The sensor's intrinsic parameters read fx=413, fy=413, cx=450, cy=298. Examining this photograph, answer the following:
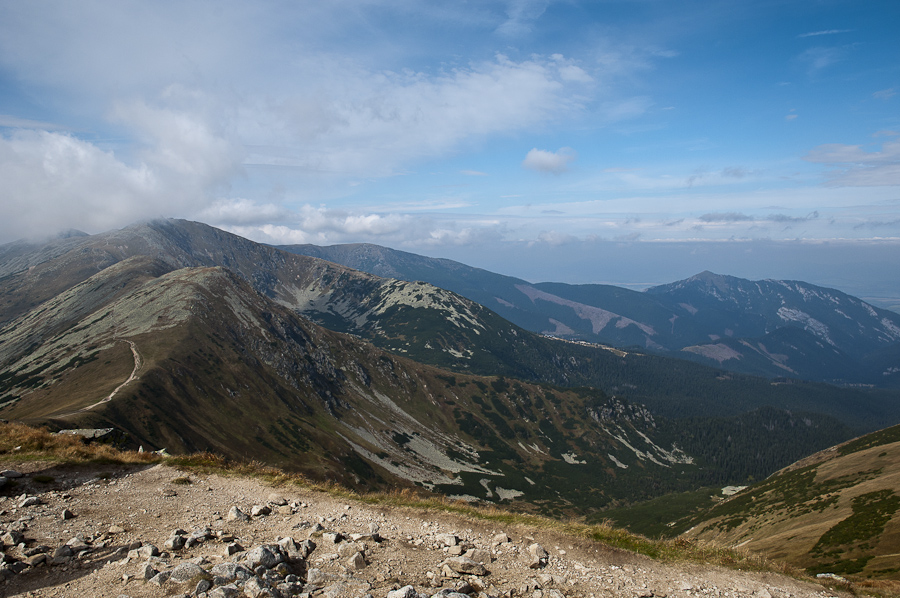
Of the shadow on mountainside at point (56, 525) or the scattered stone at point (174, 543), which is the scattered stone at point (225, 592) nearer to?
the scattered stone at point (174, 543)

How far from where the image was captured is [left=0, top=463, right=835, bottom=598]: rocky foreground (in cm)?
1217

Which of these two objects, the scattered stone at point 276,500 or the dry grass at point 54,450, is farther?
the dry grass at point 54,450

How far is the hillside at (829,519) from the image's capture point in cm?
4369

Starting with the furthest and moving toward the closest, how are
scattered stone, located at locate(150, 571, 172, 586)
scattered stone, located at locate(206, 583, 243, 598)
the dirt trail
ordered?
the dirt trail < scattered stone, located at locate(150, 571, 172, 586) < scattered stone, located at locate(206, 583, 243, 598)

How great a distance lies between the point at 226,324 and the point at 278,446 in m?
88.0

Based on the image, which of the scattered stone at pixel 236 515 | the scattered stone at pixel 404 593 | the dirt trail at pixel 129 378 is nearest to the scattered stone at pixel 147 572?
the scattered stone at pixel 236 515

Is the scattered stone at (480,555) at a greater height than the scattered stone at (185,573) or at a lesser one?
lesser

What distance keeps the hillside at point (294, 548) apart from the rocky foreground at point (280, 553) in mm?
48

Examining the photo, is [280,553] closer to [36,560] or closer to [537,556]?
[36,560]

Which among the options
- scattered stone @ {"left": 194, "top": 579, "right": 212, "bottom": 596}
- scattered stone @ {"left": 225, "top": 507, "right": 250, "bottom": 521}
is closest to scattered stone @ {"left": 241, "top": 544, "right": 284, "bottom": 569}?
scattered stone @ {"left": 194, "top": 579, "right": 212, "bottom": 596}

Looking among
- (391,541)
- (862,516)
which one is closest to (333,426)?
(862,516)

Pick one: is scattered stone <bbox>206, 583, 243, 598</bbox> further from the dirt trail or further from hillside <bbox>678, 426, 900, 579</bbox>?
the dirt trail

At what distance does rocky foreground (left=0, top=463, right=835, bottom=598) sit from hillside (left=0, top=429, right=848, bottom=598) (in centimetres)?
5

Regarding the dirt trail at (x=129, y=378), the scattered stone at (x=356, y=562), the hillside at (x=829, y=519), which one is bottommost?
the hillside at (x=829, y=519)
